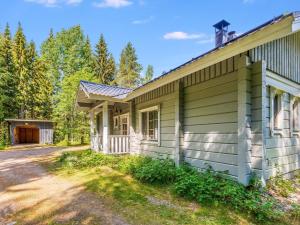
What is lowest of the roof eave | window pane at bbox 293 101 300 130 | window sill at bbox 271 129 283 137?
window sill at bbox 271 129 283 137

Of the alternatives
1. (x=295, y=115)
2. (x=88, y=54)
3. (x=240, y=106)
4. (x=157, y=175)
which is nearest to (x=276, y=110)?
(x=295, y=115)

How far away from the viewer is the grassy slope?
3100mm

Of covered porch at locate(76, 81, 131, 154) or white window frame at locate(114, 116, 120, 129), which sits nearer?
covered porch at locate(76, 81, 131, 154)

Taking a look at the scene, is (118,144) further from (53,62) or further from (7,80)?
(53,62)

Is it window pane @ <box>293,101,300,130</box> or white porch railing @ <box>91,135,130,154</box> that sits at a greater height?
window pane @ <box>293,101,300,130</box>

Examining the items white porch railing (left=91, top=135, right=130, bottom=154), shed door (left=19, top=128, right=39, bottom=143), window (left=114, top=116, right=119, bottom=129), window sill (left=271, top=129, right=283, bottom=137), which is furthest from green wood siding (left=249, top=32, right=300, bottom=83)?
shed door (left=19, top=128, right=39, bottom=143)

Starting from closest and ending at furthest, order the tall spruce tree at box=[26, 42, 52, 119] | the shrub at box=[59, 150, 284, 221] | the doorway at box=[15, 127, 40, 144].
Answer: the shrub at box=[59, 150, 284, 221] < the doorway at box=[15, 127, 40, 144] < the tall spruce tree at box=[26, 42, 52, 119]

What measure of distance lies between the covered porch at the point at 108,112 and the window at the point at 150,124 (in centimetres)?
105

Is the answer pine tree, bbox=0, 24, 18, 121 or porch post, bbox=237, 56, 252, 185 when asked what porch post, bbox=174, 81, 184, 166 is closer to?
porch post, bbox=237, 56, 252, 185

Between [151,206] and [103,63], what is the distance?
28.5 meters

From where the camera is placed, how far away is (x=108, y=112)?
10484 mm

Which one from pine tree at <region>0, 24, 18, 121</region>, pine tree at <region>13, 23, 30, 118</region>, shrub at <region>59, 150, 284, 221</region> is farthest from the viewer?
pine tree at <region>13, 23, 30, 118</region>

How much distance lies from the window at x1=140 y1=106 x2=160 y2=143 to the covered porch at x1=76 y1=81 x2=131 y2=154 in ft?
3.43

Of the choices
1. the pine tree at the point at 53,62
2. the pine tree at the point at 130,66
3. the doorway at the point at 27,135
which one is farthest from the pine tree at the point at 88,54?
the doorway at the point at 27,135
